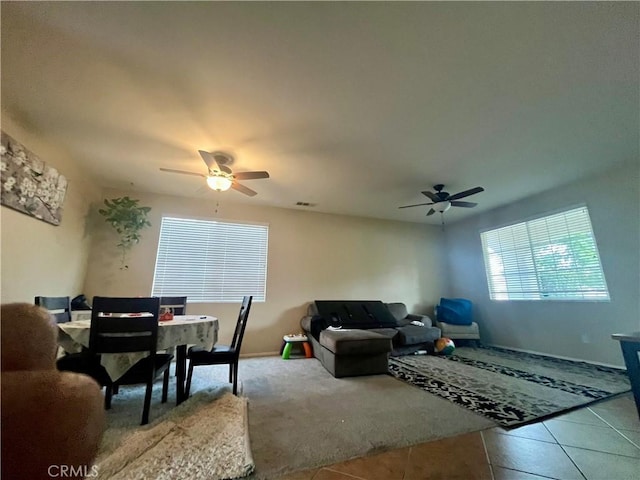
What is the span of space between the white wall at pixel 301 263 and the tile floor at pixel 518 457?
10.0ft

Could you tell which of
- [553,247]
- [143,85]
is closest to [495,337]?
[553,247]

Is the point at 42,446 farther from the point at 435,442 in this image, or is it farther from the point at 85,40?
the point at 85,40

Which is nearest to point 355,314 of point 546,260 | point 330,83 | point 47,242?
point 546,260

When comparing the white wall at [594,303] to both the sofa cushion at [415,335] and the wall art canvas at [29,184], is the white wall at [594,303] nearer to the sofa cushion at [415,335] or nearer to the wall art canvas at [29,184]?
the sofa cushion at [415,335]

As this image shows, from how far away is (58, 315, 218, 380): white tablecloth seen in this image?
1.69 m

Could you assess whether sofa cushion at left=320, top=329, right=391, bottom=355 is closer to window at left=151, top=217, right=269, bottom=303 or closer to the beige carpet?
the beige carpet

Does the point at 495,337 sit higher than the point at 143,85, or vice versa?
the point at 143,85

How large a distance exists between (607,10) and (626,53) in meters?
0.50

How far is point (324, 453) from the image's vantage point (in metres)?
1.42

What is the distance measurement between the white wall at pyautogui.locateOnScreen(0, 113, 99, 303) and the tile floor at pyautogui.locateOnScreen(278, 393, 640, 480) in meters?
3.10

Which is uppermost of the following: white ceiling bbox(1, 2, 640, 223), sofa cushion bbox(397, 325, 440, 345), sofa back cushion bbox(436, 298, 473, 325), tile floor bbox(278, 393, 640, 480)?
white ceiling bbox(1, 2, 640, 223)

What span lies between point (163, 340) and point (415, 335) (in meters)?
3.43

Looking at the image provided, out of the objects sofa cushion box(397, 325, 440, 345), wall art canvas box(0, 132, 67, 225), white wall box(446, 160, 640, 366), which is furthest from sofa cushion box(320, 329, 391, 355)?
wall art canvas box(0, 132, 67, 225)

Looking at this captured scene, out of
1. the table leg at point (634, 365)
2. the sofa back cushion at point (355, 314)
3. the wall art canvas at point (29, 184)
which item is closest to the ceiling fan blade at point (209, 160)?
the wall art canvas at point (29, 184)
